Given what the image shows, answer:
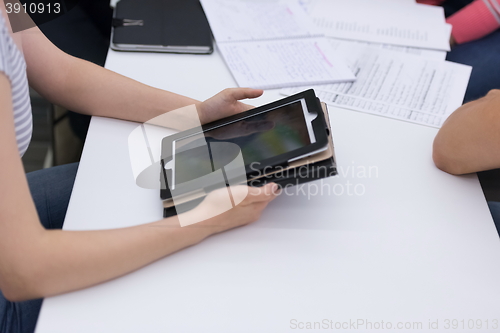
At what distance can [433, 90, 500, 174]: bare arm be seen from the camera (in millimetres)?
664

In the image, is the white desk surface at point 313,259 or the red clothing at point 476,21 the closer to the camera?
the white desk surface at point 313,259

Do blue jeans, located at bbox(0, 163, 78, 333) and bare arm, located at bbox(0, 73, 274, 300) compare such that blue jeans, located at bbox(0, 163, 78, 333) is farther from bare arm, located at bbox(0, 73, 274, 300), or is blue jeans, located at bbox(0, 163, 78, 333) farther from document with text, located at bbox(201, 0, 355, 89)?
document with text, located at bbox(201, 0, 355, 89)

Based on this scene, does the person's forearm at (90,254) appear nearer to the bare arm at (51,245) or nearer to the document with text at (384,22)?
the bare arm at (51,245)

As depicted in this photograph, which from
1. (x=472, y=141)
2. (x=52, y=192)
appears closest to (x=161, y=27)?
(x=52, y=192)

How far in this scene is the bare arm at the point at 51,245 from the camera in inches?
18.8

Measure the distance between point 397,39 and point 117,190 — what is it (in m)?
0.77

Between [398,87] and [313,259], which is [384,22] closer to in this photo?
[398,87]

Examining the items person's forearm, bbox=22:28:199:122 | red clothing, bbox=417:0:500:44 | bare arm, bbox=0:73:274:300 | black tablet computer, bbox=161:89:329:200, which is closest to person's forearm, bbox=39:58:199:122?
person's forearm, bbox=22:28:199:122

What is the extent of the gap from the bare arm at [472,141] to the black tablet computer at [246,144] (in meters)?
0.27

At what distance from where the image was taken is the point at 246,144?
1.98 ft

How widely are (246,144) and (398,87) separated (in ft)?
1.46

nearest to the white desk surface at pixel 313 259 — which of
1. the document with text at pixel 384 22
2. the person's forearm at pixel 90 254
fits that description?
the person's forearm at pixel 90 254

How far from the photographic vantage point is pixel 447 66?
3.03 feet

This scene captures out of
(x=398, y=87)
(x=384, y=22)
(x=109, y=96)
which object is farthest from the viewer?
(x=384, y=22)
